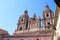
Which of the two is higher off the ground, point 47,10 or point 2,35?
point 47,10

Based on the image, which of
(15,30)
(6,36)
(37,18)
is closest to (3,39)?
(6,36)

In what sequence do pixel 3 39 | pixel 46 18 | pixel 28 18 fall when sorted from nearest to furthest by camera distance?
1. pixel 3 39
2. pixel 46 18
3. pixel 28 18

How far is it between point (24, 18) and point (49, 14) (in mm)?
8733

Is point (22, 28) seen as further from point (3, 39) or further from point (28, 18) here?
point (3, 39)

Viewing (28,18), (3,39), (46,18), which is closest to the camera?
(3,39)

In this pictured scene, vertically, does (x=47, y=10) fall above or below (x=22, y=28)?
above

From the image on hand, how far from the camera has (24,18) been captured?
5578cm

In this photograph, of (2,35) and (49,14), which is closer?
(2,35)

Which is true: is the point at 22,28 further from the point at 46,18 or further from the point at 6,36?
the point at 6,36

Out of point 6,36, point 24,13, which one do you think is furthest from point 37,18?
point 6,36

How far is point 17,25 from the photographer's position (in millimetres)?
55688

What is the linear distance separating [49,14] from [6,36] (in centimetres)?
1913

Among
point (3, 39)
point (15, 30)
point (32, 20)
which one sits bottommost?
point (3, 39)

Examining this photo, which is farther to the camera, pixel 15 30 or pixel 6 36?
pixel 15 30
